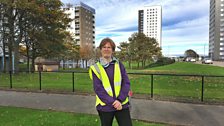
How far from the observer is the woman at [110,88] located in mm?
3207

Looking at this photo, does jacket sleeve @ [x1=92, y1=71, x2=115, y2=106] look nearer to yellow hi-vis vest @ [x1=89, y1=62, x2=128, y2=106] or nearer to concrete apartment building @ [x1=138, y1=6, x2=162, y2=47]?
yellow hi-vis vest @ [x1=89, y1=62, x2=128, y2=106]

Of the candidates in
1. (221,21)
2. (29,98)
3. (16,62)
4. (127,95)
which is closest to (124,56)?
(16,62)

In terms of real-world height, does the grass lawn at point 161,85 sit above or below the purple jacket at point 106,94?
below

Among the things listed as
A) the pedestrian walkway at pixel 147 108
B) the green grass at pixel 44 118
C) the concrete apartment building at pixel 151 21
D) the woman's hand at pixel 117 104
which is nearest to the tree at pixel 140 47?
the pedestrian walkway at pixel 147 108

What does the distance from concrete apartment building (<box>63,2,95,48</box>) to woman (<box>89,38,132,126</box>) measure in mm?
98744

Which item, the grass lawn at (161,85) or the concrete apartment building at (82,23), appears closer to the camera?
the grass lawn at (161,85)

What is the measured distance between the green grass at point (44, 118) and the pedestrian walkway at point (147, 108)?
0.50m

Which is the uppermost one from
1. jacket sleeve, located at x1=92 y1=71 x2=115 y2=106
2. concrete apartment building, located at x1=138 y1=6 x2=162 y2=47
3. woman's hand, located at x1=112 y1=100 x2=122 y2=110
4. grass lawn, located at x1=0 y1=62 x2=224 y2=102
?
concrete apartment building, located at x1=138 y1=6 x2=162 y2=47

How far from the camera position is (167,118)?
592 cm

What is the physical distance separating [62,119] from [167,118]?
103 inches

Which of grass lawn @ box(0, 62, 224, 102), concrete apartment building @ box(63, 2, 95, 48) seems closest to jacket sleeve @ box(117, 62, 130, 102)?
grass lawn @ box(0, 62, 224, 102)

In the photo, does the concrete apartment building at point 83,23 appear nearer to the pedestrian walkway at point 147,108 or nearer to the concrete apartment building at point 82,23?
the concrete apartment building at point 82,23

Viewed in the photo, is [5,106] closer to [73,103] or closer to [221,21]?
[73,103]

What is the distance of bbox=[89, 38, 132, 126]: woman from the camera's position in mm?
3207
